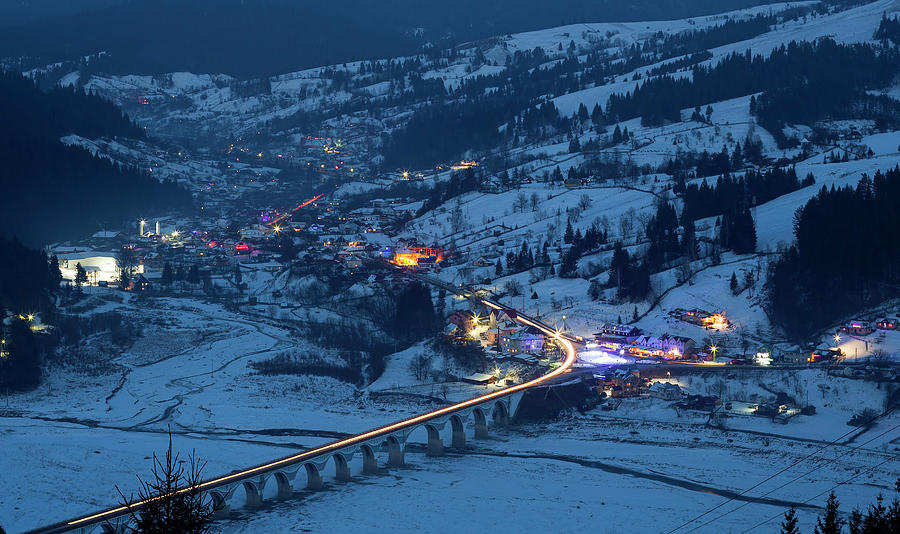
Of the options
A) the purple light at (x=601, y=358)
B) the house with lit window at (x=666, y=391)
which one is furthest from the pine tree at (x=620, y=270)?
the house with lit window at (x=666, y=391)

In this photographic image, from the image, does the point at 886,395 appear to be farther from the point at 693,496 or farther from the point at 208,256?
the point at 208,256

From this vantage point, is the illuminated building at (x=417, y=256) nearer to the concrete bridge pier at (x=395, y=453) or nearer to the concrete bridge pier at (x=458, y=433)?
the concrete bridge pier at (x=458, y=433)

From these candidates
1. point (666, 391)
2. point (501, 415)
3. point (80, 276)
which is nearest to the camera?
point (501, 415)

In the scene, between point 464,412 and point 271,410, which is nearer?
point 464,412

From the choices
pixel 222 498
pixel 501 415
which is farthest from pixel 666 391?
pixel 222 498

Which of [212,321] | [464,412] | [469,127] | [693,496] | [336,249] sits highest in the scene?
[469,127]

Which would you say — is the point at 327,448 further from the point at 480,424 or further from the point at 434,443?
the point at 480,424

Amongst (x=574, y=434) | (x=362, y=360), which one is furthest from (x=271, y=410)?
(x=574, y=434)

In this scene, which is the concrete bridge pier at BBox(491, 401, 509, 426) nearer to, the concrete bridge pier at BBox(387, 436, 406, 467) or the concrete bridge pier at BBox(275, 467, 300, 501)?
the concrete bridge pier at BBox(387, 436, 406, 467)

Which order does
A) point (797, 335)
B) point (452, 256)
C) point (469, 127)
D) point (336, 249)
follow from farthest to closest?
point (469, 127) → point (336, 249) → point (452, 256) → point (797, 335)
